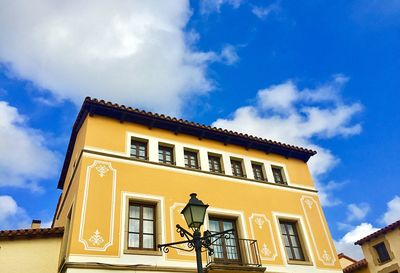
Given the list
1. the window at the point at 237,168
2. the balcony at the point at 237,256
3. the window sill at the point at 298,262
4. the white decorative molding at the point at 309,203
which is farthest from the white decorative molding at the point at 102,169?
the white decorative molding at the point at 309,203

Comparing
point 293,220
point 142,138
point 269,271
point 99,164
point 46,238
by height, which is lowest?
point 269,271

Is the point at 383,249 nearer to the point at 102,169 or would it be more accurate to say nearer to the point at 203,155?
the point at 203,155

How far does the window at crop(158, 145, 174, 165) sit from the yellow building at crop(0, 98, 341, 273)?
0.04m

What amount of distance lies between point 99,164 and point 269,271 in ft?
21.9

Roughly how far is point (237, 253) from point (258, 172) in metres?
4.12

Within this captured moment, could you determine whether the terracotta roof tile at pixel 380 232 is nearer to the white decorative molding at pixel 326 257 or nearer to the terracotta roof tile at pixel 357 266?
the terracotta roof tile at pixel 357 266

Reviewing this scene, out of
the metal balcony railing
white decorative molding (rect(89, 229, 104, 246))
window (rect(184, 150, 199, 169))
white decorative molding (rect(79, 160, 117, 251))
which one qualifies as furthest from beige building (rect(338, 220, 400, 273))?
white decorative molding (rect(89, 229, 104, 246))

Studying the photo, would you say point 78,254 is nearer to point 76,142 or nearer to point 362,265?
point 76,142

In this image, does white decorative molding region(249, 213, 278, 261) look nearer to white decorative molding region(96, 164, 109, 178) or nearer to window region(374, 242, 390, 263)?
white decorative molding region(96, 164, 109, 178)

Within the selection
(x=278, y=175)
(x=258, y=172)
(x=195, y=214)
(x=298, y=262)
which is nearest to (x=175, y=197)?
(x=258, y=172)

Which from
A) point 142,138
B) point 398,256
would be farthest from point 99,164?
point 398,256

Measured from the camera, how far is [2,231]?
32.1ft

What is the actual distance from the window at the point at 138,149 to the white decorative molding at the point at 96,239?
3.28 meters

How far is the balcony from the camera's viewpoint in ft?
34.9
